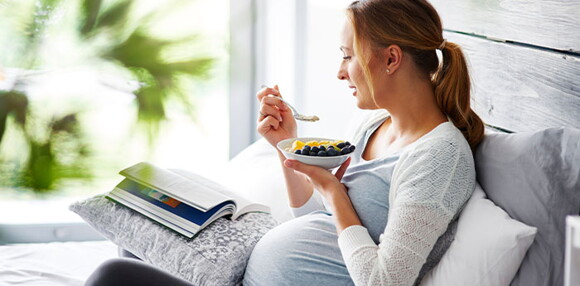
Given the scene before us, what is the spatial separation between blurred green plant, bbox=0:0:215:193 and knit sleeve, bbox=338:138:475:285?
167cm

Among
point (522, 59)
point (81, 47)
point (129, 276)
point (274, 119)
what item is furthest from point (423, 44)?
point (81, 47)

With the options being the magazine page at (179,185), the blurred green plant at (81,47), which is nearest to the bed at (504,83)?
the magazine page at (179,185)

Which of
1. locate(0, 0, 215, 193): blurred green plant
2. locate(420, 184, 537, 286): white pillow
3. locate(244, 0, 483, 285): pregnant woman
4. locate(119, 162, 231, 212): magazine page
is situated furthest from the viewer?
locate(0, 0, 215, 193): blurred green plant

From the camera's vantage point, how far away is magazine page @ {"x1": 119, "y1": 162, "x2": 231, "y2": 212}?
1.76m

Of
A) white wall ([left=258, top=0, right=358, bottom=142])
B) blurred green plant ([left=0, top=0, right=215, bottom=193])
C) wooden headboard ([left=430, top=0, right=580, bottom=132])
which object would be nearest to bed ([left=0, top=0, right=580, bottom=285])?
wooden headboard ([left=430, top=0, right=580, bottom=132])

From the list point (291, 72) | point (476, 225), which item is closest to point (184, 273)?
point (476, 225)

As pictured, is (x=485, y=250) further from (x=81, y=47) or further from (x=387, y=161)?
(x=81, y=47)

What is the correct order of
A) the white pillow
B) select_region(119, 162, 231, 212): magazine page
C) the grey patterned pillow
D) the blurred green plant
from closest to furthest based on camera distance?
the white pillow < the grey patterned pillow < select_region(119, 162, 231, 212): magazine page < the blurred green plant

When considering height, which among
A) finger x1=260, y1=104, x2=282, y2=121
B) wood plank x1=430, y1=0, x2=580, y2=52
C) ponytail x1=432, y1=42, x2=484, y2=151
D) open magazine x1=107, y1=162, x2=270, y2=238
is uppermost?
wood plank x1=430, y1=0, x2=580, y2=52

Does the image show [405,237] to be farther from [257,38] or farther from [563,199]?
[257,38]

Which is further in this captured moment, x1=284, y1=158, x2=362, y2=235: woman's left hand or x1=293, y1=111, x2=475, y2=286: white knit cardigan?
x1=284, y1=158, x2=362, y2=235: woman's left hand

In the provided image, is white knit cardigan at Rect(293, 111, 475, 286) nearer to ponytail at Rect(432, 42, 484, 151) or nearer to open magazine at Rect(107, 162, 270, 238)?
ponytail at Rect(432, 42, 484, 151)

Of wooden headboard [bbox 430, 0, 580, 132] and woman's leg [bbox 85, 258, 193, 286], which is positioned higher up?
wooden headboard [bbox 430, 0, 580, 132]

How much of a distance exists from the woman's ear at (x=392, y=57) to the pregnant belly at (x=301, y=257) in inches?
13.3
